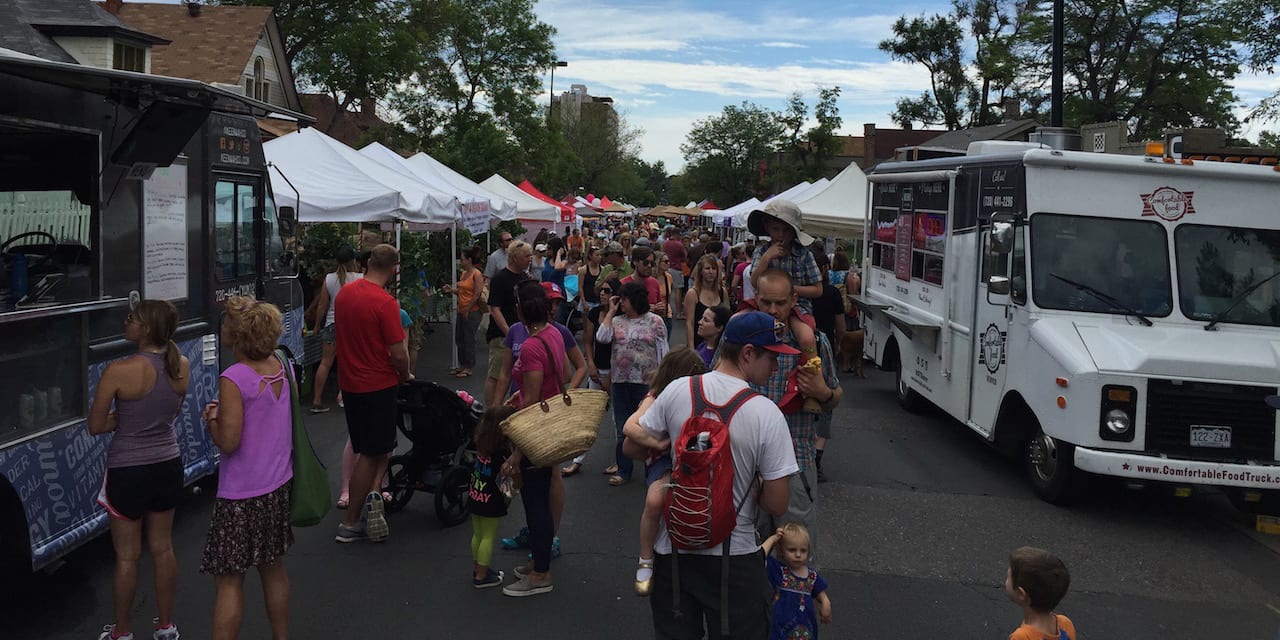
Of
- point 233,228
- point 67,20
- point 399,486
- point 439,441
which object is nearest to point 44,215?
point 233,228

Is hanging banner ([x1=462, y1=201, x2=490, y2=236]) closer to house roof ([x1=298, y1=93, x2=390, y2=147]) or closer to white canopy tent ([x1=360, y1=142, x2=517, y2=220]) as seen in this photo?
white canopy tent ([x1=360, y1=142, x2=517, y2=220])

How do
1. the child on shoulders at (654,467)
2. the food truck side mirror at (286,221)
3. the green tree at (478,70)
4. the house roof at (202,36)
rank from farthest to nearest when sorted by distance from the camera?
the green tree at (478,70) → the house roof at (202,36) → the food truck side mirror at (286,221) → the child on shoulders at (654,467)

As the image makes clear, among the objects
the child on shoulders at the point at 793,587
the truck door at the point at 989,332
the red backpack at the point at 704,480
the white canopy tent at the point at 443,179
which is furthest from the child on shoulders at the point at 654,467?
the white canopy tent at the point at 443,179

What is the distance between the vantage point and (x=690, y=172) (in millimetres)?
80750

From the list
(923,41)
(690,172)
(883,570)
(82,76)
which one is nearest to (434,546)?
(883,570)

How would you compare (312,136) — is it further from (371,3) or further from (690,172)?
(690,172)

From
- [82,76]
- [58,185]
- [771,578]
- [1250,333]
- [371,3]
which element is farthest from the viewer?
[371,3]

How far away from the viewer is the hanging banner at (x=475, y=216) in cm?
1470

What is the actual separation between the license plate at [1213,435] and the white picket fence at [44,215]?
7.22 meters

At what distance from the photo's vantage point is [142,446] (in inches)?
177

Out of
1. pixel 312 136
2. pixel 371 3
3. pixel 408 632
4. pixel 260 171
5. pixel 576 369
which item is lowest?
pixel 408 632

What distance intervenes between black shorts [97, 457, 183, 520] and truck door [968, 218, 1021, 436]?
19.9 ft

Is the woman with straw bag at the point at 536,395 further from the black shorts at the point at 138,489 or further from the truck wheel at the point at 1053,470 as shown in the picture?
the truck wheel at the point at 1053,470

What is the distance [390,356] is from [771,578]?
3.19m
